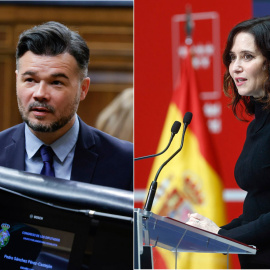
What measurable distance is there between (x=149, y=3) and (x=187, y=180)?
0.95 metres

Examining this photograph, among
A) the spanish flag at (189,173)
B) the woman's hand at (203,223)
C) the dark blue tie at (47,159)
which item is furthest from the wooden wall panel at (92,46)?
the woman's hand at (203,223)

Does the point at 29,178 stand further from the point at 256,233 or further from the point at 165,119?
the point at 165,119

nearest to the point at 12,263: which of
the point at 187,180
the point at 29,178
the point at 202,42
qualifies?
the point at 29,178

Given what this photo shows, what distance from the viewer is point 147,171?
214 centimetres

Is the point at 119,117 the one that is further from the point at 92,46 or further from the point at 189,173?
the point at 189,173

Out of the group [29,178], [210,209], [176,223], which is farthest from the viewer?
[210,209]

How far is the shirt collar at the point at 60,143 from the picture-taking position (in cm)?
183

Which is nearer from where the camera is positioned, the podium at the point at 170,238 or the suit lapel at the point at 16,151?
the podium at the point at 170,238

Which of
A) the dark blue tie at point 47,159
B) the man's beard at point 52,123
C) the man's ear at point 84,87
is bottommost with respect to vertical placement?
the dark blue tie at point 47,159

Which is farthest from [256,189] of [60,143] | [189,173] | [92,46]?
[92,46]

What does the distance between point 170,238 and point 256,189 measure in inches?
19.0

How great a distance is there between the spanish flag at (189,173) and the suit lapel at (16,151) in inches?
24.7

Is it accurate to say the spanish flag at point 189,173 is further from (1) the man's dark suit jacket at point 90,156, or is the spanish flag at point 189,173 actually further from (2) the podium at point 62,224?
(2) the podium at point 62,224

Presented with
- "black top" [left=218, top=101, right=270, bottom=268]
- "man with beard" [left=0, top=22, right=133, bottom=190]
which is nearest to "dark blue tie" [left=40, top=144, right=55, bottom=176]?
"man with beard" [left=0, top=22, right=133, bottom=190]
